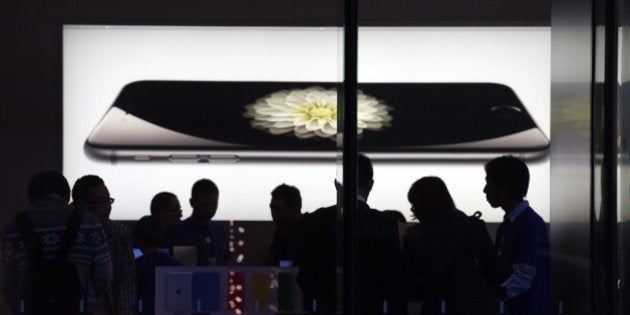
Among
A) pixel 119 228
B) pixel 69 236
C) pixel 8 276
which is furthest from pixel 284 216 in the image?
pixel 8 276

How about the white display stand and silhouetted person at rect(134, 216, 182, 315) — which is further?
the white display stand

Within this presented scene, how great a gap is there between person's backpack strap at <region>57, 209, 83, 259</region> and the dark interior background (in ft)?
0.77

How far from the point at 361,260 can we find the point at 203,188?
83 cm

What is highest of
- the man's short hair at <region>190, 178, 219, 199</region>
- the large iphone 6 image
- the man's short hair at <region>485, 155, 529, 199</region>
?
the large iphone 6 image

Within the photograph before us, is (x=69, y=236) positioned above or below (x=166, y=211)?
below

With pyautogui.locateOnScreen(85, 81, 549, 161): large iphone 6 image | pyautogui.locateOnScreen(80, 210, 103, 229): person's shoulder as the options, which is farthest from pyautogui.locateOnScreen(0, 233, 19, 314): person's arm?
pyautogui.locateOnScreen(85, 81, 549, 161): large iphone 6 image

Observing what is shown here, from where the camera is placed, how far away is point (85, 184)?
14.5 feet

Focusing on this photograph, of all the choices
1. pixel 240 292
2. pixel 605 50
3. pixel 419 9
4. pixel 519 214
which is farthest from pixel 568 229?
pixel 240 292

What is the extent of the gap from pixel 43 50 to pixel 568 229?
254 centimetres

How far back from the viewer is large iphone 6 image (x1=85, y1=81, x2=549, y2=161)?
14.6 feet

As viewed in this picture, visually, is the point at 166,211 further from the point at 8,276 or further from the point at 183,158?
the point at 8,276

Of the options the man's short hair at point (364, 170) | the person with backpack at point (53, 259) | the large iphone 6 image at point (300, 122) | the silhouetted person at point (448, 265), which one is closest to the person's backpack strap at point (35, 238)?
the person with backpack at point (53, 259)

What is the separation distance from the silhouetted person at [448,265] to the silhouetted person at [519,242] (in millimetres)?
87

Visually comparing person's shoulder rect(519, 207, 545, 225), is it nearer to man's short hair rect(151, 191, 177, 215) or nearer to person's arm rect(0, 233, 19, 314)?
man's short hair rect(151, 191, 177, 215)
